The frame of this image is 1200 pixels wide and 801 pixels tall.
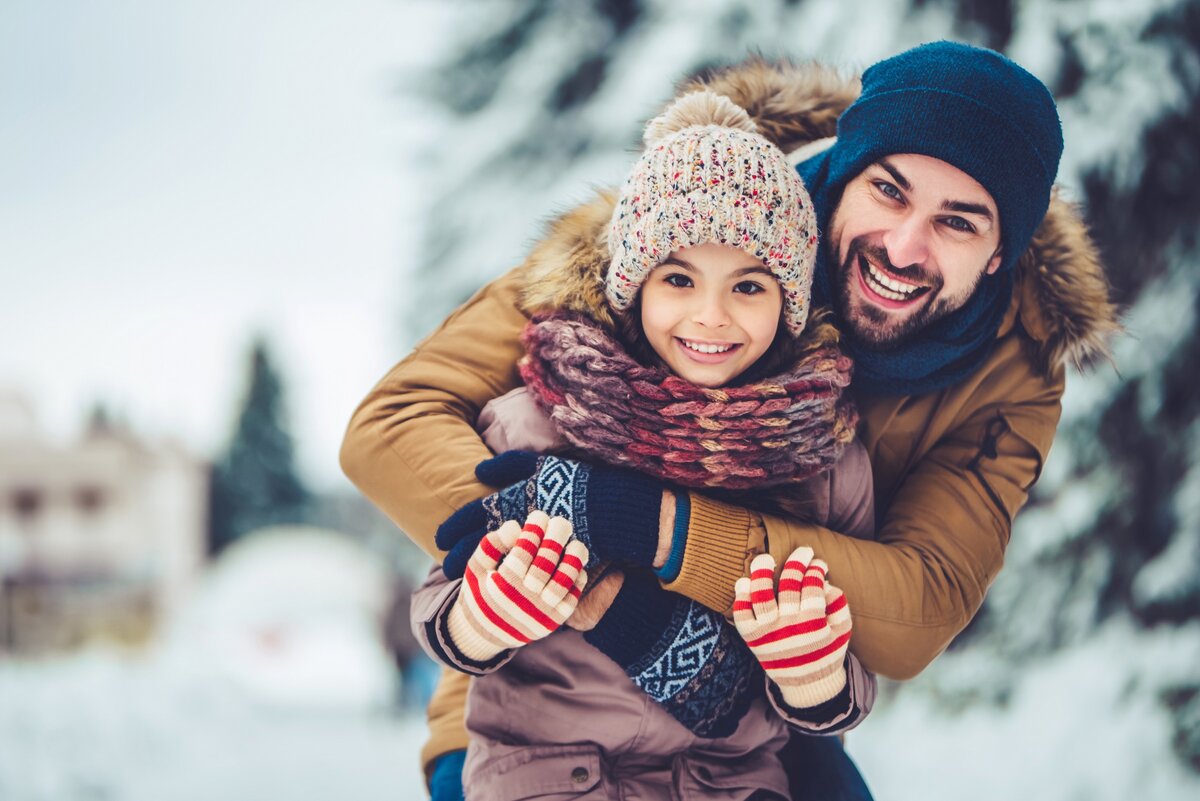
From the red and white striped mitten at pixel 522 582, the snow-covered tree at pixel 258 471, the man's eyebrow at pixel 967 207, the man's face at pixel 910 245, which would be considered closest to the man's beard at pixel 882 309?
the man's face at pixel 910 245

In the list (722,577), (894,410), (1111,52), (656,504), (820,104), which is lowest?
(722,577)

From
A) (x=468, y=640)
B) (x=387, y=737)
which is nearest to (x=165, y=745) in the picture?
(x=387, y=737)

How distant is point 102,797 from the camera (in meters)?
5.07

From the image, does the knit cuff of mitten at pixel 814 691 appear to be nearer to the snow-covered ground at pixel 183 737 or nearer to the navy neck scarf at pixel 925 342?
the navy neck scarf at pixel 925 342

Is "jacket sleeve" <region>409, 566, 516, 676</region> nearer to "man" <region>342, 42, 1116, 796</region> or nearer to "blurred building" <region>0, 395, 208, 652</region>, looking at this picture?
"man" <region>342, 42, 1116, 796</region>

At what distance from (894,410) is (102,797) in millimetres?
4578

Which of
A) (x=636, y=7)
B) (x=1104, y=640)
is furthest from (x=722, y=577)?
(x=636, y=7)

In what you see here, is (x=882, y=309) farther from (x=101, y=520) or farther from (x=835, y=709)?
(x=101, y=520)

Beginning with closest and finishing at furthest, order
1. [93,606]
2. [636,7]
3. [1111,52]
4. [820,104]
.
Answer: [820,104], [1111,52], [636,7], [93,606]

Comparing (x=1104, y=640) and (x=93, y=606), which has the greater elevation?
(x=93, y=606)

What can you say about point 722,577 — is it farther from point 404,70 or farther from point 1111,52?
point 404,70

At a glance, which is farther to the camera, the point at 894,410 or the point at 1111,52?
the point at 1111,52

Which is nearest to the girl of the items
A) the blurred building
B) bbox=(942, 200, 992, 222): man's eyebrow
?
bbox=(942, 200, 992, 222): man's eyebrow

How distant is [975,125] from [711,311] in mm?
608
